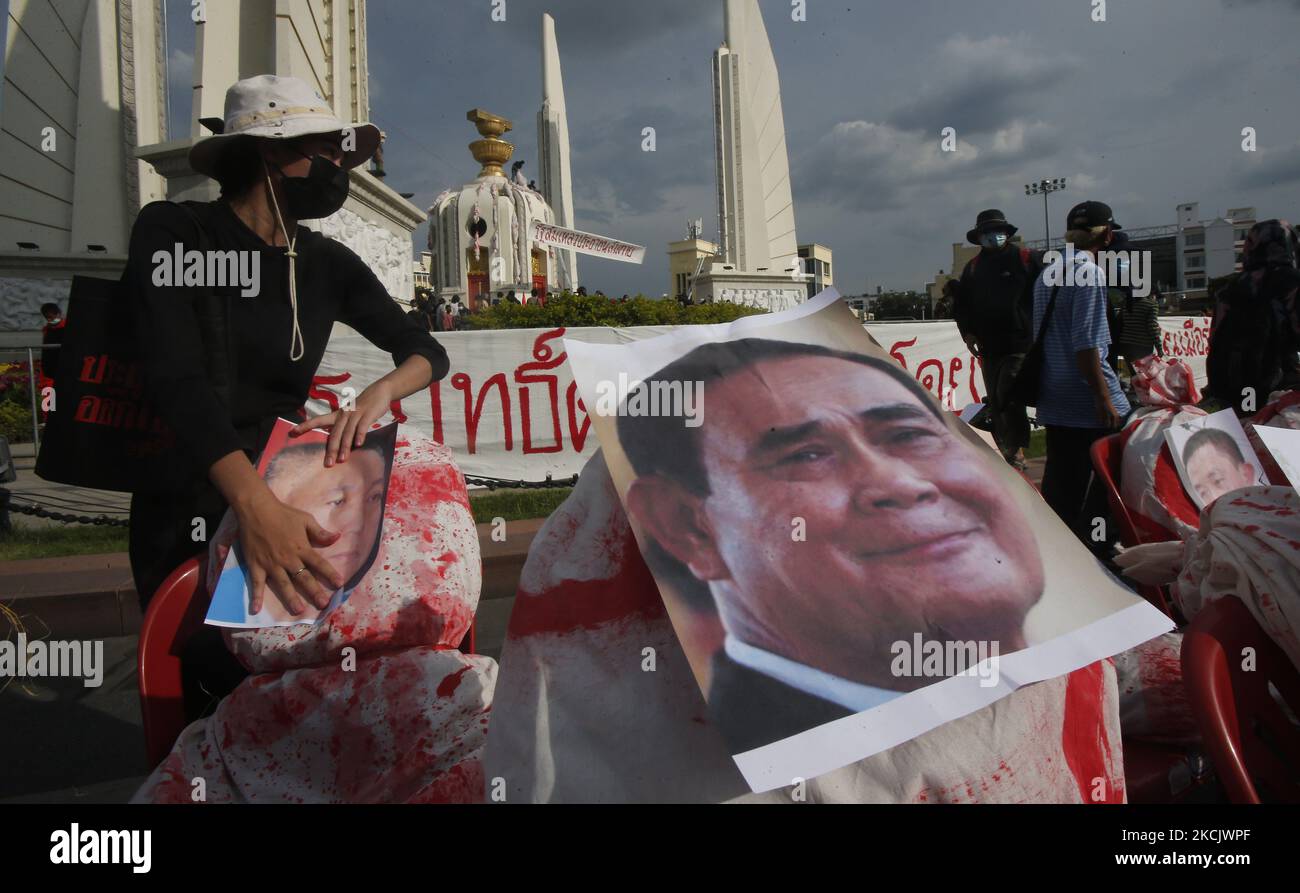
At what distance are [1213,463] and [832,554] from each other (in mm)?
1811

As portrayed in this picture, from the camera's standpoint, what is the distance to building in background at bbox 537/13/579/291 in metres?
34.9

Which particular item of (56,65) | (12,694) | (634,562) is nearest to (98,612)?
(12,694)

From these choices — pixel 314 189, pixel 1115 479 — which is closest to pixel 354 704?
pixel 314 189

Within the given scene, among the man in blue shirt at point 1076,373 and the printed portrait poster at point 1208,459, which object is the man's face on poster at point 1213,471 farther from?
the man in blue shirt at point 1076,373

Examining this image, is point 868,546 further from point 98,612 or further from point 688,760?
point 98,612

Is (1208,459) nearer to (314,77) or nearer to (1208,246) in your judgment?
(314,77)

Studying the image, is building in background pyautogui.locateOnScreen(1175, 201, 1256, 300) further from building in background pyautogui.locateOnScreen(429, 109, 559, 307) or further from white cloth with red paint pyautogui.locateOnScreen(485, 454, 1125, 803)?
building in background pyautogui.locateOnScreen(429, 109, 559, 307)

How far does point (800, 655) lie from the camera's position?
2.79 ft

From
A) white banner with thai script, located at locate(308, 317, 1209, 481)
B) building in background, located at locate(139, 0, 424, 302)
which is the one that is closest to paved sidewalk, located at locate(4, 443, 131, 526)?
white banner with thai script, located at locate(308, 317, 1209, 481)

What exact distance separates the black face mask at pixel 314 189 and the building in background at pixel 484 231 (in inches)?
1085

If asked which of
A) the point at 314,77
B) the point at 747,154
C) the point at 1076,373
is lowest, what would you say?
the point at 1076,373

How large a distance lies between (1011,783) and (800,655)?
0.86 ft

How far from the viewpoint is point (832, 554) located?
2.95ft

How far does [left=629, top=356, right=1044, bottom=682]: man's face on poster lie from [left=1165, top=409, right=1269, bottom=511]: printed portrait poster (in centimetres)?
154
